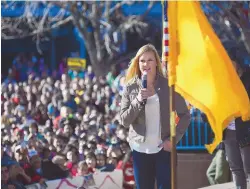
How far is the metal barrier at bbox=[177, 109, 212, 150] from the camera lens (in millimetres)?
13422

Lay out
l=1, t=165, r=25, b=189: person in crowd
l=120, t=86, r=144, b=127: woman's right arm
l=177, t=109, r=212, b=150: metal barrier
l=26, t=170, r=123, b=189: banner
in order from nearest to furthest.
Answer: l=120, t=86, r=144, b=127: woman's right arm < l=1, t=165, r=25, b=189: person in crowd < l=26, t=170, r=123, b=189: banner < l=177, t=109, r=212, b=150: metal barrier

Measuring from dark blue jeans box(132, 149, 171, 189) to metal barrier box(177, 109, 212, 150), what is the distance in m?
5.83

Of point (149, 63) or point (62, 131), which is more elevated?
point (149, 63)

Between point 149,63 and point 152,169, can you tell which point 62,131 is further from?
point 149,63

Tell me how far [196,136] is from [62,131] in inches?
116

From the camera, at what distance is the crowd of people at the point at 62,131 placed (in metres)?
11.7

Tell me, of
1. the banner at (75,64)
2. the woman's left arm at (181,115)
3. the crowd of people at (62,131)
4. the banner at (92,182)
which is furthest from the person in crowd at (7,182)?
the banner at (75,64)

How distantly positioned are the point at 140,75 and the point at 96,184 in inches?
153

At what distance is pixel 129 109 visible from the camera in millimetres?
7379

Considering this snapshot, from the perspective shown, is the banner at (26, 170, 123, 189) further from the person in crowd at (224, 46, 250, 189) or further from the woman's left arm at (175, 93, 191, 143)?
the woman's left arm at (175, 93, 191, 143)

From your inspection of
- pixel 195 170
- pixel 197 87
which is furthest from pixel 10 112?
pixel 197 87

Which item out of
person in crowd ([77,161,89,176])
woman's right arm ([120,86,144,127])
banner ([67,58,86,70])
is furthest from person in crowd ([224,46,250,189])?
banner ([67,58,86,70])

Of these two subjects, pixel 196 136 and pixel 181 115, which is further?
pixel 196 136

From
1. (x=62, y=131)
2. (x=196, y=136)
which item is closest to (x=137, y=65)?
(x=196, y=136)
